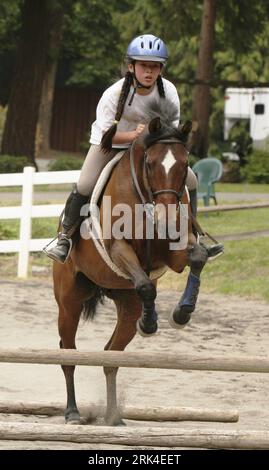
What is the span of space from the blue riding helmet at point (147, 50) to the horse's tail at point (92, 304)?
187 centimetres

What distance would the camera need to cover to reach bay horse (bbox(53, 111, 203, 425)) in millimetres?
8180

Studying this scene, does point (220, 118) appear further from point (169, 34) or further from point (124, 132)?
point (124, 132)

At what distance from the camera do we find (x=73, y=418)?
9016mm

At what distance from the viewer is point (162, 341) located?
13227 mm

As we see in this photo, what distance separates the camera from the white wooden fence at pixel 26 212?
17.4m

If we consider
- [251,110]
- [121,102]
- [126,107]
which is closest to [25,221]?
[126,107]

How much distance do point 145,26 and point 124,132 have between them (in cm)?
3681

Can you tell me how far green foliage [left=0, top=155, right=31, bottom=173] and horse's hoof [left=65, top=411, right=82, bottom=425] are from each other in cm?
1985

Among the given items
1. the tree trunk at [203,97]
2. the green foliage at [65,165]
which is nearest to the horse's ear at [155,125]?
the green foliage at [65,165]

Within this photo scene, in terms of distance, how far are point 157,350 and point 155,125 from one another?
4.70 m

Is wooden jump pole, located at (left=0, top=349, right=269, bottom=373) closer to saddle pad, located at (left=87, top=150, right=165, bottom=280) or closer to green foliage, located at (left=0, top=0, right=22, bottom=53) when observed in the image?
saddle pad, located at (left=87, top=150, right=165, bottom=280)

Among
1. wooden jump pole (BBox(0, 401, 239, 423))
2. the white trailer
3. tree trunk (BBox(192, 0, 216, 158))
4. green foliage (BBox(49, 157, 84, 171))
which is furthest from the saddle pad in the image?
the white trailer

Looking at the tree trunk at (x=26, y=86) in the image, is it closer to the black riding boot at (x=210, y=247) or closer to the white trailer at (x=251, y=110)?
the white trailer at (x=251, y=110)

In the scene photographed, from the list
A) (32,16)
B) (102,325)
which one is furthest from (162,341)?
(32,16)
